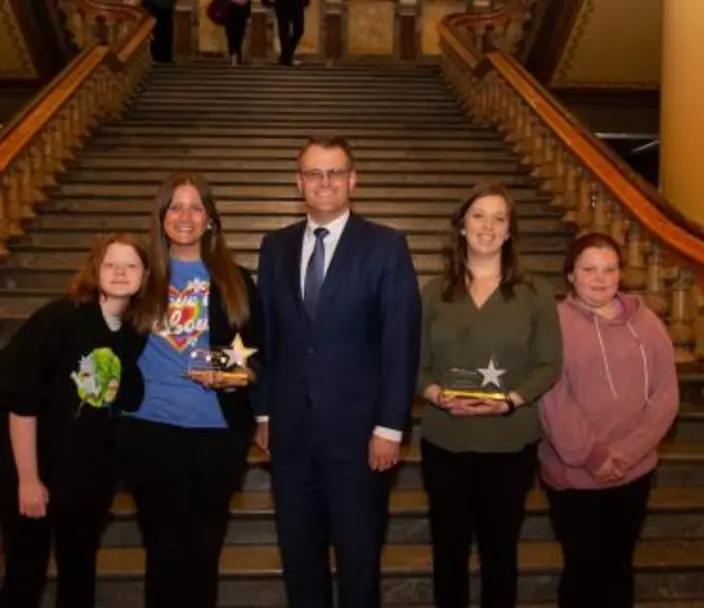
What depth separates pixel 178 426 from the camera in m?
A: 2.84

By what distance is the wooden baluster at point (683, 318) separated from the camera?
503 centimetres

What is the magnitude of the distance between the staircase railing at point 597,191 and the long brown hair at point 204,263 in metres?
2.76

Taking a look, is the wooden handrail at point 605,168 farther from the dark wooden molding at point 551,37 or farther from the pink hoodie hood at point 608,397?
the dark wooden molding at point 551,37

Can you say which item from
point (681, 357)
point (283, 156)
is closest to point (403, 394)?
point (681, 357)

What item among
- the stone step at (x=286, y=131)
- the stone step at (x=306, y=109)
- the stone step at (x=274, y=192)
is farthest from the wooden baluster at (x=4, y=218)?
the stone step at (x=306, y=109)

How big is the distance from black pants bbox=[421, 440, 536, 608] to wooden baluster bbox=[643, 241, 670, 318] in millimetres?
2431

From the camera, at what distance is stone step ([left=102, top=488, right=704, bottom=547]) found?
3.92 m

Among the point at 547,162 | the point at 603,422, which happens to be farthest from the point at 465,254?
the point at 547,162

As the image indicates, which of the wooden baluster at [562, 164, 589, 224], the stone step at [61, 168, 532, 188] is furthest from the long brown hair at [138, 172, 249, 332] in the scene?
the stone step at [61, 168, 532, 188]

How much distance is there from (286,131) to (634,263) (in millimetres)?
3916

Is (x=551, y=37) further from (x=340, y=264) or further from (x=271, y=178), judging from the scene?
(x=340, y=264)

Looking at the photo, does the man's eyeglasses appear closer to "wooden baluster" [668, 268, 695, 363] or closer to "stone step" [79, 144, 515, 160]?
"wooden baluster" [668, 268, 695, 363]

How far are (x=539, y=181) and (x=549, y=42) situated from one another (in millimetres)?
4553

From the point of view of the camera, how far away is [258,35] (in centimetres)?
1320
